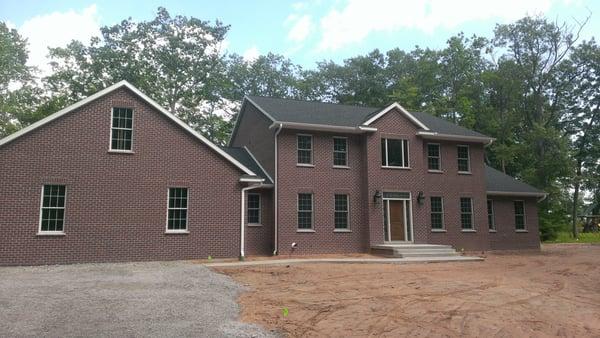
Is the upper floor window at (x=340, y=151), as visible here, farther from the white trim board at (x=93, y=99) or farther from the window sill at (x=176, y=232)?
the window sill at (x=176, y=232)

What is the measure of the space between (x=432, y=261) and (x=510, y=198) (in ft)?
30.4

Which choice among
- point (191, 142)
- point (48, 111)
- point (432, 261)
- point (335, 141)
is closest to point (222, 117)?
point (48, 111)

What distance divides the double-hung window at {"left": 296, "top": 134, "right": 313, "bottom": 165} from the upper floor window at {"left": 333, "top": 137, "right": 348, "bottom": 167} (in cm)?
115

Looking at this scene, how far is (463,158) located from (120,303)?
1873cm

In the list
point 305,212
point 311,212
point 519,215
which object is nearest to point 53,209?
point 305,212

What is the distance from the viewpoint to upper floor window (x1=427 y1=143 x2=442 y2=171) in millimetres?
22953

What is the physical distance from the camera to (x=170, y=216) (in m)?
16.8

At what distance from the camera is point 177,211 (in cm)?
1684

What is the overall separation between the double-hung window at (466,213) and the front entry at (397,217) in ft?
11.3

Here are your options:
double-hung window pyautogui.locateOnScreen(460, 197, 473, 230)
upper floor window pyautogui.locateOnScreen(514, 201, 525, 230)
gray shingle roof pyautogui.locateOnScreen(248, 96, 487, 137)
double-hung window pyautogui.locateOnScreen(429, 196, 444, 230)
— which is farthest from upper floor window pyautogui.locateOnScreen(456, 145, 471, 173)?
upper floor window pyautogui.locateOnScreen(514, 201, 525, 230)

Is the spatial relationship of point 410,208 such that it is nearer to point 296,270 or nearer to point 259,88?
point 296,270

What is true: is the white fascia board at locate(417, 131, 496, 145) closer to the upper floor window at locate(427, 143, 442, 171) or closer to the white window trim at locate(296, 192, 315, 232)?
the upper floor window at locate(427, 143, 442, 171)

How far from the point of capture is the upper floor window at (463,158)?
23.6 m

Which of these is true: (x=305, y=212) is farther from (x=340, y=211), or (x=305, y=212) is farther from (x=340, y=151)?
(x=340, y=151)
